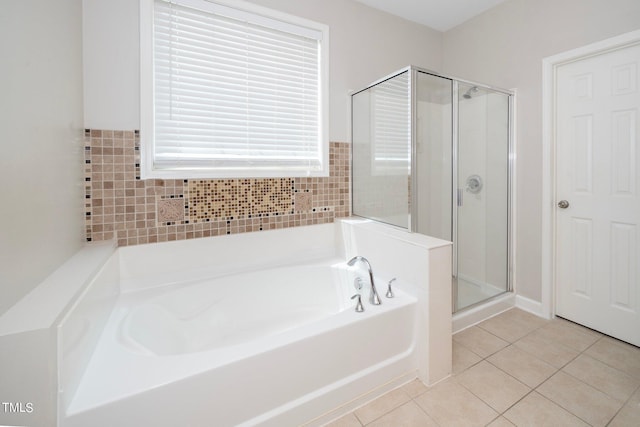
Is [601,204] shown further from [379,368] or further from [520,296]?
[379,368]

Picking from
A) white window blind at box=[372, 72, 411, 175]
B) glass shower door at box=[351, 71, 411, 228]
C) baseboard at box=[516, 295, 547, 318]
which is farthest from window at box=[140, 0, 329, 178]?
baseboard at box=[516, 295, 547, 318]

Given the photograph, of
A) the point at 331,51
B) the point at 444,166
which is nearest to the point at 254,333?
the point at 444,166

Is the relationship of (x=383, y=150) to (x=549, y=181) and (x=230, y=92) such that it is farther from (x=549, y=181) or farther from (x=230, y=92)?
(x=549, y=181)

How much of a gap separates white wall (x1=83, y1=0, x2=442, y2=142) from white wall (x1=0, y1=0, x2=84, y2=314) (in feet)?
0.33

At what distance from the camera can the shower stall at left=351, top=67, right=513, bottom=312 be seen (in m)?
1.85

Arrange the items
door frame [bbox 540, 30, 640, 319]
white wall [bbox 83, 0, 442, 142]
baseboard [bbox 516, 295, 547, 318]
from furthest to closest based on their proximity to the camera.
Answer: baseboard [bbox 516, 295, 547, 318]
door frame [bbox 540, 30, 640, 319]
white wall [bbox 83, 0, 442, 142]

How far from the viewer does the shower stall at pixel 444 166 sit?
1853mm

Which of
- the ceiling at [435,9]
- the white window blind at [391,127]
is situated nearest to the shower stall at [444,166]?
the white window blind at [391,127]

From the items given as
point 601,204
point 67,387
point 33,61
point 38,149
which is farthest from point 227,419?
point 601,204

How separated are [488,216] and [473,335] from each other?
3.29ft

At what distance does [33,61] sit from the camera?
1060 millimetres

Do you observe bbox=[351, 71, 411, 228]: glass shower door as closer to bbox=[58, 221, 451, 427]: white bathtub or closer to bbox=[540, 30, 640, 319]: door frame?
bbox=[58, 221, 451, 427]: white bathtub

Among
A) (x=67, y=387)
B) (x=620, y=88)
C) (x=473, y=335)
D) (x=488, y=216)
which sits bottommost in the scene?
(x=473, y=335)

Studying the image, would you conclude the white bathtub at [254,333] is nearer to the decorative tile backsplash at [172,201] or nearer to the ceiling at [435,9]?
the decorative tile backsplash at [172,201]
